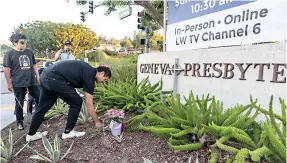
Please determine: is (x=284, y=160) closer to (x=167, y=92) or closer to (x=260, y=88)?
(x=260, y=88)

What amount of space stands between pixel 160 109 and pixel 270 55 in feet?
4.83

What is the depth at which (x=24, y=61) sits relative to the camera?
4.22 meters

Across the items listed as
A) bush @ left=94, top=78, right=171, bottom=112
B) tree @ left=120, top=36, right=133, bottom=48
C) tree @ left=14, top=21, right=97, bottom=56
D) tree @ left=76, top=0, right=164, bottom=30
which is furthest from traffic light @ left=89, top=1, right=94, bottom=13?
tree @ left=120, top=36, right=133, bottom=48

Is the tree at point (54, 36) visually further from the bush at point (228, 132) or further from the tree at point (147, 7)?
the bush at point (228, 132)

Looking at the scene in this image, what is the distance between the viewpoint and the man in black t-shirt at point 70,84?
3.21 m

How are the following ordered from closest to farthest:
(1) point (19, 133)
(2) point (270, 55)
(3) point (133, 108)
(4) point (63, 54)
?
(2) point (270, 55), (1) point (19, 133), (3) point (133, 108), (4) point (63, 54)

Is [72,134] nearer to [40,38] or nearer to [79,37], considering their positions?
[79,37]

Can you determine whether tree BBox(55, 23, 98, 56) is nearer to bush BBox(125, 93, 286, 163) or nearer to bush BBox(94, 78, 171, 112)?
bush BBox(94, 78, 171, 112)

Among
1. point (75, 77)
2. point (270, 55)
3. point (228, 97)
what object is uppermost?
point (270, 55)

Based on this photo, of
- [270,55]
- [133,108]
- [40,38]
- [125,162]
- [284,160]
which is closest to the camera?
[284,160]

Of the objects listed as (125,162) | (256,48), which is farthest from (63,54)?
(256,48)

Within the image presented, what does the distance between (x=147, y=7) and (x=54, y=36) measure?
2778 centimetres

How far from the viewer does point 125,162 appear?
8.36 ft

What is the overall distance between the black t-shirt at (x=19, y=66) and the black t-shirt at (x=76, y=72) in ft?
3.71
